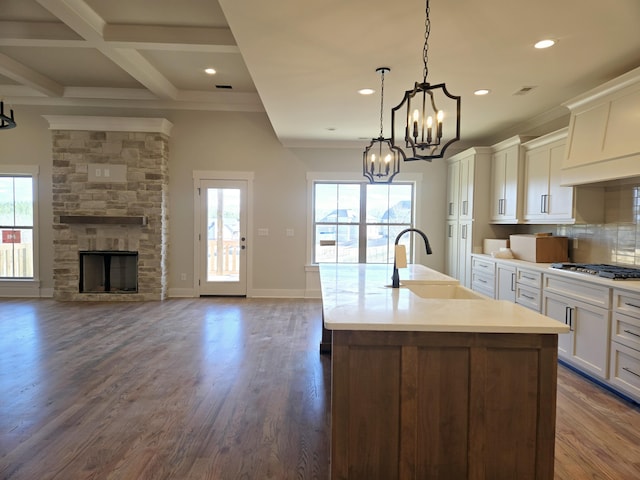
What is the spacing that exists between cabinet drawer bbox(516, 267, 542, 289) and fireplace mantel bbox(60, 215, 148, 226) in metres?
5.21

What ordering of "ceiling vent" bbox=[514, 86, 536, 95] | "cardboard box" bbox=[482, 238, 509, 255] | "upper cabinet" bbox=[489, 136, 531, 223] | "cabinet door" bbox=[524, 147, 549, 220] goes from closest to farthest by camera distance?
"ceiling vent" bbox=[514, 86, 536, 95] → "cabinet door" bbox=[524, 147, 549, 220] → "upper cabinet" bbox=[489, 136, 531, 223] → "cardboard box" bbox=[482, 238, 509, 255]

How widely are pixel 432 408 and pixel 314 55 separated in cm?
266

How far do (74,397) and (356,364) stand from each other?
234cm

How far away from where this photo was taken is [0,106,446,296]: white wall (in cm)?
651

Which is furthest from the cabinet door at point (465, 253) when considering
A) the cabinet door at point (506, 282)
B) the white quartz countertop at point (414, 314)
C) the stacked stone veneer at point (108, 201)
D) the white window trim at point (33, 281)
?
the white window trim at point (33, 281)

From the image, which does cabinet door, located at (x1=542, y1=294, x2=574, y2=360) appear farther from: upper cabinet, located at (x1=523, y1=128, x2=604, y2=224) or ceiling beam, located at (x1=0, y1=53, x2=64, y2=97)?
ceiling beam, located at (x1=0, y1=53, x2=64, y2=97)

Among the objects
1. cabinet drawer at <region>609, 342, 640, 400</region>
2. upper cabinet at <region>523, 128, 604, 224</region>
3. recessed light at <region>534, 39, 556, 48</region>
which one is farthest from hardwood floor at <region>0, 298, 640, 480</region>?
recessed light at <region>534, 39, 556, 48</region>

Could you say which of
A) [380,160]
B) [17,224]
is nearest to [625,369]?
[380,160]

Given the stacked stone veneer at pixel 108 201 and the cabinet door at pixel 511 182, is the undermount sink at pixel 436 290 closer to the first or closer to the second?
the cabinet door at pixel 511 182

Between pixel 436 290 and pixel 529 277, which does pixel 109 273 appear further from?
pixel 529 277

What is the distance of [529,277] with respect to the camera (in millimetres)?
4160

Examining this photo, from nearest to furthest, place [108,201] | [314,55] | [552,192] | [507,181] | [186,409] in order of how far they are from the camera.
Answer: [186,409] → [314,55] → [552,192] → [507,181] → [108,201]

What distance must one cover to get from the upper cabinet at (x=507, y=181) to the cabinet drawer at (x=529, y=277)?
0.90 meters

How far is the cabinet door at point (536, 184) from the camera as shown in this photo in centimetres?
444
